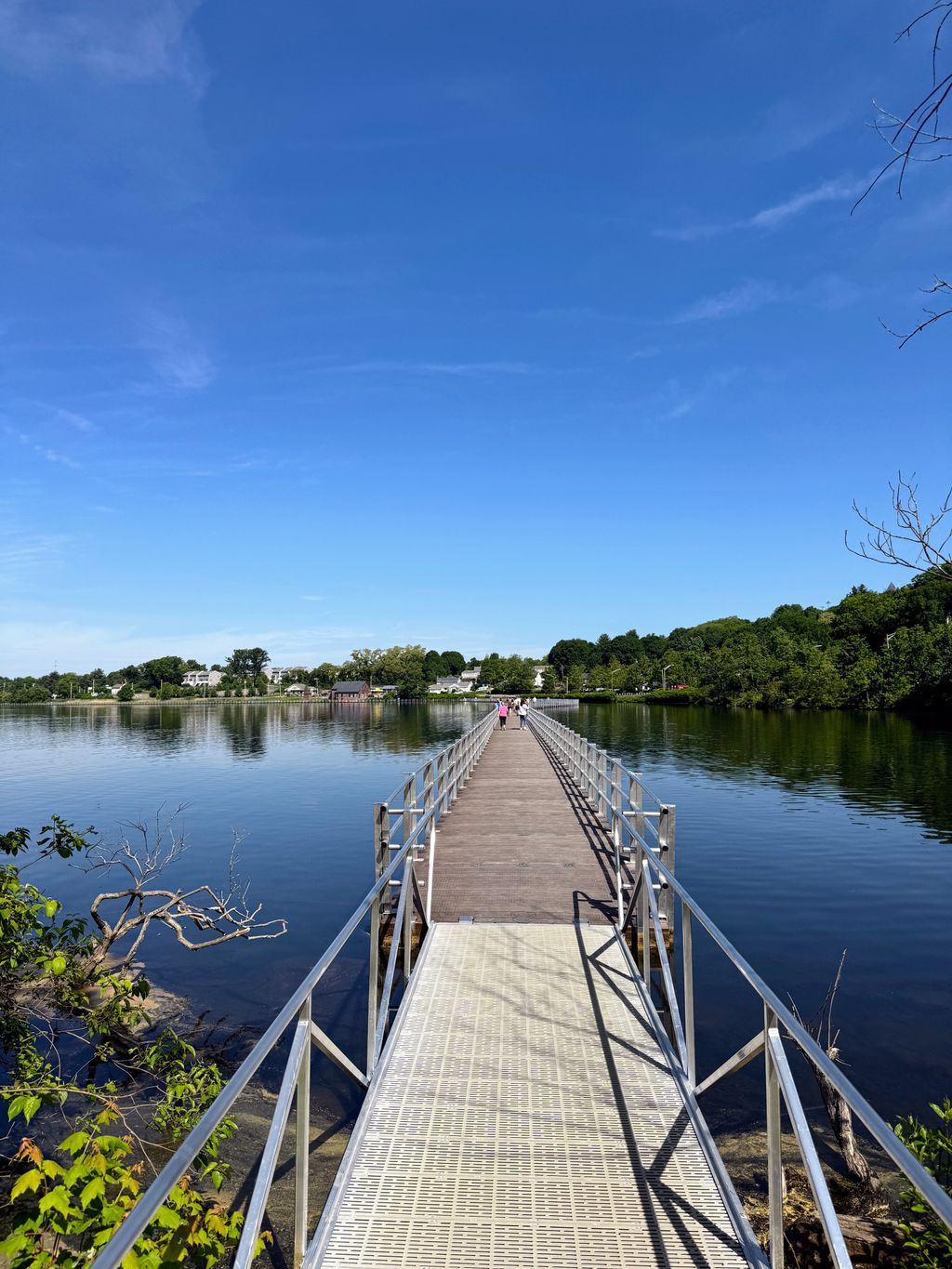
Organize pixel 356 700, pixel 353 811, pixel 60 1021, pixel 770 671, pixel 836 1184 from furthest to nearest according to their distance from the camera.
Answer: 1. pixel 356 700
2. pixel 770 671
3. pixel 353 811
4. pixel 60 1021
5. pixel 836 1184

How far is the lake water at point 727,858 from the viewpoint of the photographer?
10016 mm

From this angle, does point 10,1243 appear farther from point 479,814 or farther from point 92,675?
point 92,675

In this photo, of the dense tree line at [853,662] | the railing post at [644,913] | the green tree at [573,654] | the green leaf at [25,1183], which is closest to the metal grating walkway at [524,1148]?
the railing post at [644,913]

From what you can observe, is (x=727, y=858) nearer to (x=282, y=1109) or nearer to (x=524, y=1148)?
(x=524, y=1148)

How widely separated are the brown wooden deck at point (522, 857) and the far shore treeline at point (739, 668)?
5302mm

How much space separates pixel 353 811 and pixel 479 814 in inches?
444

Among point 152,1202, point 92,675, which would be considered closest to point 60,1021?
point 152,1202

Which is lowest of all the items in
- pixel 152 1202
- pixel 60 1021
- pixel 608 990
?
pixel 60 1021

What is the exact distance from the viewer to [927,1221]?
5.14m

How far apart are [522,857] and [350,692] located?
14908 cm

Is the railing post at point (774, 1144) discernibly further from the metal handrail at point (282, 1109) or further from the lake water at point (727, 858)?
the lake water at point (727, 858)

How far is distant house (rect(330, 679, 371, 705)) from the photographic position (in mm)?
157750

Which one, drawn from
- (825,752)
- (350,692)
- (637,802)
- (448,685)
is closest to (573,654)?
(448,685)

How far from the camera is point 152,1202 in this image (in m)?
1.95
